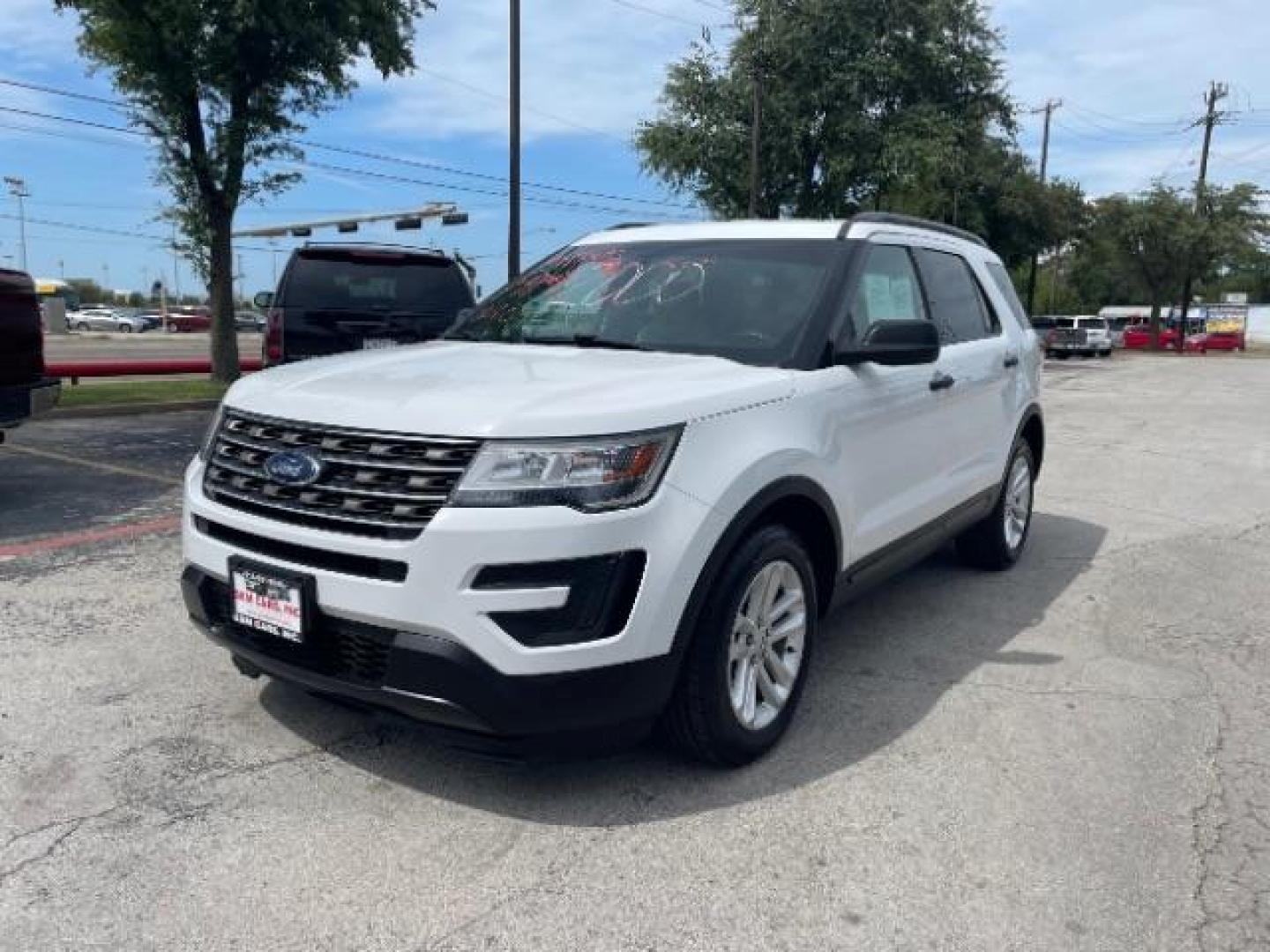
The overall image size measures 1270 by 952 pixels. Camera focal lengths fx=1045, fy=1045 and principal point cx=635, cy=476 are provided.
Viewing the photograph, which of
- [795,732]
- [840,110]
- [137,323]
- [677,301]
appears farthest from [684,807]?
[137,323]

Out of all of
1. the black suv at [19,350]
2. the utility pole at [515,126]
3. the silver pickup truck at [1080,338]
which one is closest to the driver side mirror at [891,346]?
the black suv at [19,350]

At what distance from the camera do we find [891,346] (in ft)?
12.0

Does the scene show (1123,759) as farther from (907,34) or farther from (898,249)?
(907,34)

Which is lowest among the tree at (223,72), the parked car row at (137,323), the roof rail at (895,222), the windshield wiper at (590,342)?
the parked car row at (137,323)

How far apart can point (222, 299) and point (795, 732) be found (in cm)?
1449

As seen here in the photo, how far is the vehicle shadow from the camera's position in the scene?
3.13 m

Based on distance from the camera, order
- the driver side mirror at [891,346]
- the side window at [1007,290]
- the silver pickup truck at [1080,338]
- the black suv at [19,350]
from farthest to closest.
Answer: the silver pickup truck at [1080,338] < the black suv at [19,350] < the side window at [1007,290] < the driver side mirror at [891,346]

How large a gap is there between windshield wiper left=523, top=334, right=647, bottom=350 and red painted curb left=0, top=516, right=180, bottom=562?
339cm

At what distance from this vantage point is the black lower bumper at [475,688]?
2729 mm

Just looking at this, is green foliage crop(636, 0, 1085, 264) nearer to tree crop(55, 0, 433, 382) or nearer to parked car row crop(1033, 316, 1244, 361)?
parked car row crop(1033, 316, 1244, 361)

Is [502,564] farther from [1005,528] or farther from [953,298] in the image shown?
[1005,528]

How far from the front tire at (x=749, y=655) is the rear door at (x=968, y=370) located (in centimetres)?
154

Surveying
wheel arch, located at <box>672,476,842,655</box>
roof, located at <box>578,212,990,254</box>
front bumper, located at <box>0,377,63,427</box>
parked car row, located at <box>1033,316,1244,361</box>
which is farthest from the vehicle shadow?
parked car row, located at <box>1033,316,1244,361</box>

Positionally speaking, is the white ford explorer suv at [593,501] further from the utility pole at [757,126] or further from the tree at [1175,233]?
the tree at [1175,233]
